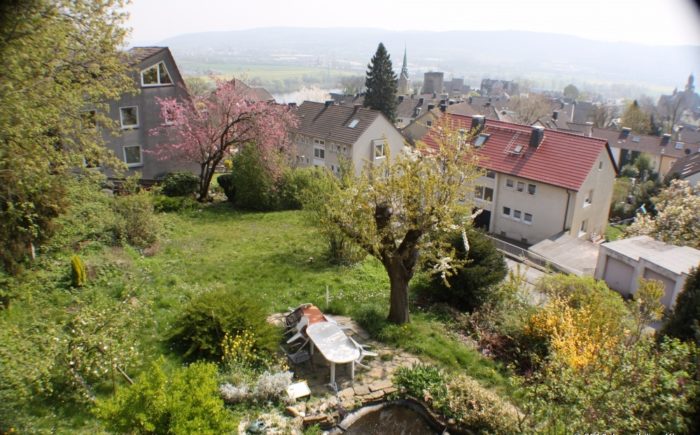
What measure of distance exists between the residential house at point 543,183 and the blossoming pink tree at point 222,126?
453 inches

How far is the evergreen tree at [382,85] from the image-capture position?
60.9 meters

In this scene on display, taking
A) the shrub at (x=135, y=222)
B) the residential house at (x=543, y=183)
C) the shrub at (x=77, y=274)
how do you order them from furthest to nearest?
1. the residential house at (x=543, y=183)
2. the shrub at (x=135, y=222)
3. the shrub at (x=77, y=274)

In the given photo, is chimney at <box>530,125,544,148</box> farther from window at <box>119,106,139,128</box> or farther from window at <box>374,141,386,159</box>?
window at <box>119,106,139,128</box>

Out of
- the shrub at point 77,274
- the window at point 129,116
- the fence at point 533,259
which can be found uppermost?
the window at point 129,116

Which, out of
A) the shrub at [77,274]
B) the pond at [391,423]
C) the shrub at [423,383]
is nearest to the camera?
A: the pond at [391,423]

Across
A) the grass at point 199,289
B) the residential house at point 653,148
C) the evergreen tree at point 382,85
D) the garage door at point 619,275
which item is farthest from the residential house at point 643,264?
the residential house at point 653,148

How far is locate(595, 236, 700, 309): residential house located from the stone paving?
48.6 ft

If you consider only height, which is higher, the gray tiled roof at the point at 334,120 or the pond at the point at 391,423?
the gray tiled roof at the point at 334,120

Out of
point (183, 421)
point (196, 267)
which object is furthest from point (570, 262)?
point (183, 421)

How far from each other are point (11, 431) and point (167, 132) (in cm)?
2356

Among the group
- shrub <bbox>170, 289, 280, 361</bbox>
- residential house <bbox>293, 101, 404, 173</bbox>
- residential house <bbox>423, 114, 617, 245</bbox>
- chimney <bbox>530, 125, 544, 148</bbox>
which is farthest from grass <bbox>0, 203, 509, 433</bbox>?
residential house <bbox>293, 101, 404, 173</bbox>

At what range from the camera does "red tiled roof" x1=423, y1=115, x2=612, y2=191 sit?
29000mm

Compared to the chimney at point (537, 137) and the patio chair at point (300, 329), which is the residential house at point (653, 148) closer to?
the chimney at point (537, 137)

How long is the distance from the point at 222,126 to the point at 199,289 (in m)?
14.6
